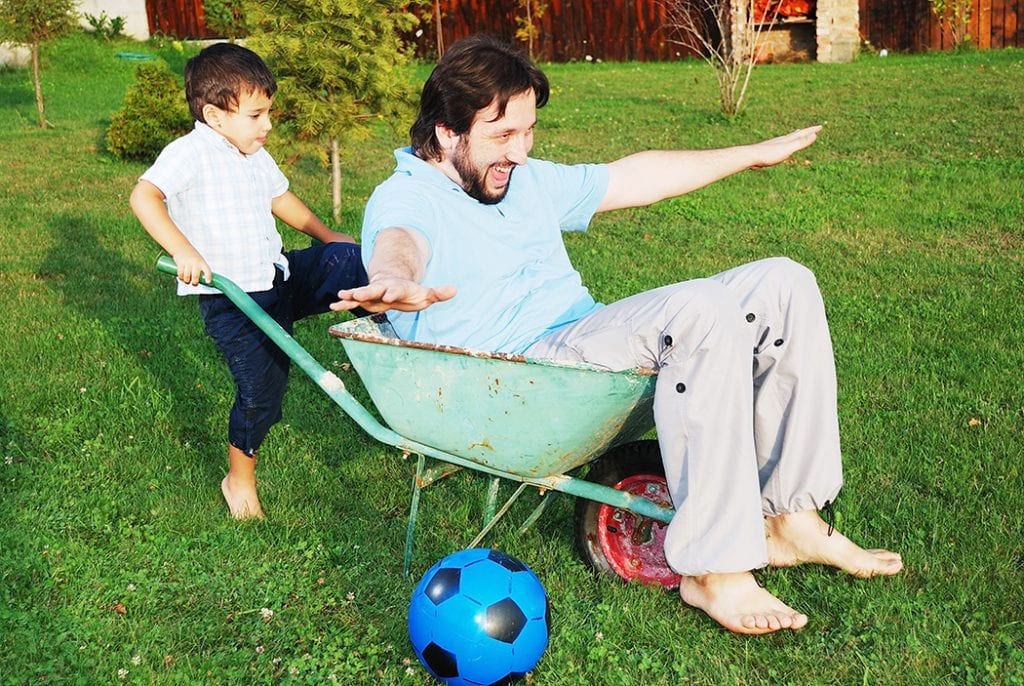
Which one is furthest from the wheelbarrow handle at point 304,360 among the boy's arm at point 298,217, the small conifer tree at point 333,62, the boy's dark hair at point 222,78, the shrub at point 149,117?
the shrub at point 149,117

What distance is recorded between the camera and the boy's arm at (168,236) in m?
3.19

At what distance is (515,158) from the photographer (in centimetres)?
327

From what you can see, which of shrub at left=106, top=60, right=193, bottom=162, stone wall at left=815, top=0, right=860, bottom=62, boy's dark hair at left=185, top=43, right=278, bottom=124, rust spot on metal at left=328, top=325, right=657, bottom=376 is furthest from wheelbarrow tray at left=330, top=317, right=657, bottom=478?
stone wall at left=815, top=0, right=860, bottom=62

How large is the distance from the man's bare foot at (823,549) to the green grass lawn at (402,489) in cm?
5

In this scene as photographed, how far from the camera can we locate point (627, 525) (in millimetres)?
3449

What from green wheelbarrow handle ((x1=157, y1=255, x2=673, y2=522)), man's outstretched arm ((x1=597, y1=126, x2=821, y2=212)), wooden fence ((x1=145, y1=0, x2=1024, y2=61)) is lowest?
green wheelbarrow handle ((x1=157, y1=255, x2=673, y2=522))

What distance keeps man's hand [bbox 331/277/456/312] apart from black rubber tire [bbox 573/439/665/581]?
0.97m

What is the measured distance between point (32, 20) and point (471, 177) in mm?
10730

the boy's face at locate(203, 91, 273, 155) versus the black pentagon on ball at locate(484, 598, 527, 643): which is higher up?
the boy's face at locate(203, 91, 273, 155)

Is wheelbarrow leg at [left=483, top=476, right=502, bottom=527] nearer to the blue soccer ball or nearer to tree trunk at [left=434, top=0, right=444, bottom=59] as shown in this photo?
the blue soccer ball

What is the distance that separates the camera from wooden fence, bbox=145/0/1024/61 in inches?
683

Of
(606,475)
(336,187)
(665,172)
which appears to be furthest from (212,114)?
(336,187)

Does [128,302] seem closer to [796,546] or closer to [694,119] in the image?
[796,546]

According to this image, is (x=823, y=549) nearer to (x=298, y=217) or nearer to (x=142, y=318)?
(x=298, y=217)
